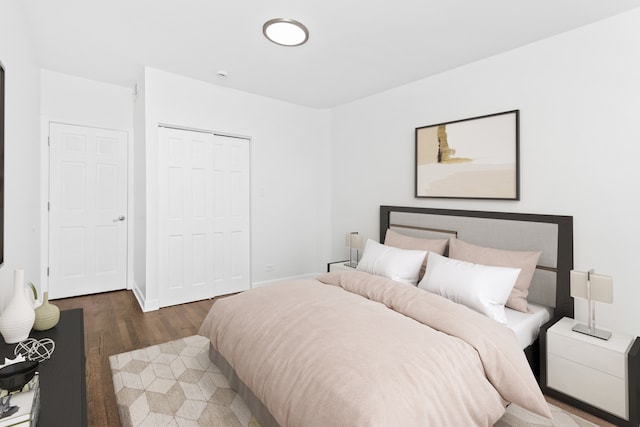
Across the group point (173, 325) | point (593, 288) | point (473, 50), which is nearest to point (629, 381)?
point (593, 288)

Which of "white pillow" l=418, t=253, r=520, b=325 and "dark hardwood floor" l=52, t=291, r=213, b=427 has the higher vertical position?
"white pillow" l=418, t=253, r=520, b=325

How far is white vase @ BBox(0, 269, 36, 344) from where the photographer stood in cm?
147

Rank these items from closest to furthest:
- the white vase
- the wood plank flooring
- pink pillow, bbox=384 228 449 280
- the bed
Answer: the bed, the white vase, the wood plank flooring, pink pillow, bbox=384 228 449 280

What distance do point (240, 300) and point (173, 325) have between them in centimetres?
124

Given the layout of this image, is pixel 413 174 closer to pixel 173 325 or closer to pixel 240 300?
pixel 240 300

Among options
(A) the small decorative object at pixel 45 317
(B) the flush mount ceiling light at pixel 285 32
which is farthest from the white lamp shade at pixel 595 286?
(A) the small decorative object at pixel 45 317

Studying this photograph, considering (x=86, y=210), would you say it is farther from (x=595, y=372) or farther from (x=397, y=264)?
(x=595, y=372)

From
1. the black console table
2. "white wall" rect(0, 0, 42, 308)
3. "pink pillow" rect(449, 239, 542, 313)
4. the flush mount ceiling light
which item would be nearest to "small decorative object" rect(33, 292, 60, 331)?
the black console table

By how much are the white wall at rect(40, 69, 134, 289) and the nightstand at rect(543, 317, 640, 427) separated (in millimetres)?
4389

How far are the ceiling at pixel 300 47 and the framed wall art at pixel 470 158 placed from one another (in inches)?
23.5

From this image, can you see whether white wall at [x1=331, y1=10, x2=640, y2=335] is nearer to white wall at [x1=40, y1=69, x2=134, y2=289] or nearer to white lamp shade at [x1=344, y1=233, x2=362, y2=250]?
white lamp shade at [x1=344, y1=233, x2=362, y2=250]

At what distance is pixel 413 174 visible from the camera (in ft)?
11.8

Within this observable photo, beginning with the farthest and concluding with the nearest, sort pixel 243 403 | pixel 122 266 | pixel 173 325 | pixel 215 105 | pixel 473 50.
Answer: pixel 122 266 → pixel 215 105 → pixel 173 325 → pixel 473 50 → pixel 243 403

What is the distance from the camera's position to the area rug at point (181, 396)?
185cm
